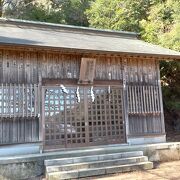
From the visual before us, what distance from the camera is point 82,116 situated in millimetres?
10664

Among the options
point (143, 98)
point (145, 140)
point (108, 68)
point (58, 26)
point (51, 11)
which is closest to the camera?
point (108, 68)

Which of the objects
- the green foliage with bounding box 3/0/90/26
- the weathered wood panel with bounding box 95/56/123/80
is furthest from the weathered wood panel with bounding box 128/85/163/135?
the green foliage with bounding box 3/0/90/26

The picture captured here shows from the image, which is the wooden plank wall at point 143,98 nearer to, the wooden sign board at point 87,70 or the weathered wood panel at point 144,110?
the weathered wood panel at point 144,110

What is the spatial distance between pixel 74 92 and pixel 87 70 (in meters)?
0.95

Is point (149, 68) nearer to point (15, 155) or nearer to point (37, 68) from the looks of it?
point (37, 68)

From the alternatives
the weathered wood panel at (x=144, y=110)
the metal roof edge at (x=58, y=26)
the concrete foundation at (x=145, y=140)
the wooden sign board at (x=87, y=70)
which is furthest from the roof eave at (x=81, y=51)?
the metal roof edge at (x=58, y=26)

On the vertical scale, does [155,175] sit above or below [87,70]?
below

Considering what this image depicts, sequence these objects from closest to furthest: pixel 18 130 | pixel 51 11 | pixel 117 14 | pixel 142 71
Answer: pixel 18 130
pixel 142 71
pixel 117 14
pixel 51 11

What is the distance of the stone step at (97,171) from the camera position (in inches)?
319

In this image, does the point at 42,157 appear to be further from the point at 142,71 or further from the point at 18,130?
the point at 142,71

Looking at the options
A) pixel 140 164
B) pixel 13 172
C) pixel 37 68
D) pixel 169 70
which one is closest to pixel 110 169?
pixel 140 164

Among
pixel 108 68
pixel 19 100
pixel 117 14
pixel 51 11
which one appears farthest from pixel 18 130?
pixel 51 11

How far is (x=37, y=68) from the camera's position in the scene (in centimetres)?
1002

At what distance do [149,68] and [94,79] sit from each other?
257 cm
